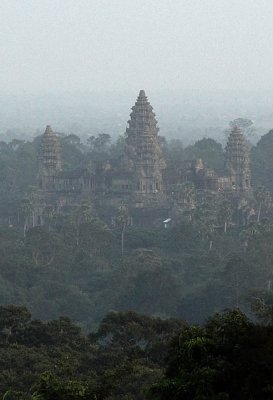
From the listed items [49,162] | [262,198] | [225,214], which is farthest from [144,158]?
[225,214]

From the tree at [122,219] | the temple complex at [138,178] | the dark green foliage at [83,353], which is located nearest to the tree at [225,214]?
the tree at [122,219]

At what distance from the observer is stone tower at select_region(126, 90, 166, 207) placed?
93.4 m

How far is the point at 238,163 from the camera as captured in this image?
322 feet

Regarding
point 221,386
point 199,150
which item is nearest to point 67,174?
point 199,150

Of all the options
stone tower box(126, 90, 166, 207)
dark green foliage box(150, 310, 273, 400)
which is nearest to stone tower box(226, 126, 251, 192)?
stone tower box(126, 90, 166, 207)

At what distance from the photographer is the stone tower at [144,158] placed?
307ft

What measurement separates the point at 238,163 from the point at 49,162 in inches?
587

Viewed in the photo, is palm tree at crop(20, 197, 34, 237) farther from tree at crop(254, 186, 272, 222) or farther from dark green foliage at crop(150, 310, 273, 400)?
dark green foliage at crop(150, 310, 273, 400)

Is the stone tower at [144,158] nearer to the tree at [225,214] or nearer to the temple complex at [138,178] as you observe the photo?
the temple complex at [138,178]

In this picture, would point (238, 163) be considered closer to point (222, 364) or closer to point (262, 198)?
point (262, 198)

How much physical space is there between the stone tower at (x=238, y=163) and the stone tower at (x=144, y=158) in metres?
5.51

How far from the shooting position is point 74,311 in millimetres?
62000

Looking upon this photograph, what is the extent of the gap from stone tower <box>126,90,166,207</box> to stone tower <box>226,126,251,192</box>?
18.1ft

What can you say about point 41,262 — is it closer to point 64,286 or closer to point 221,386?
point 64,286
